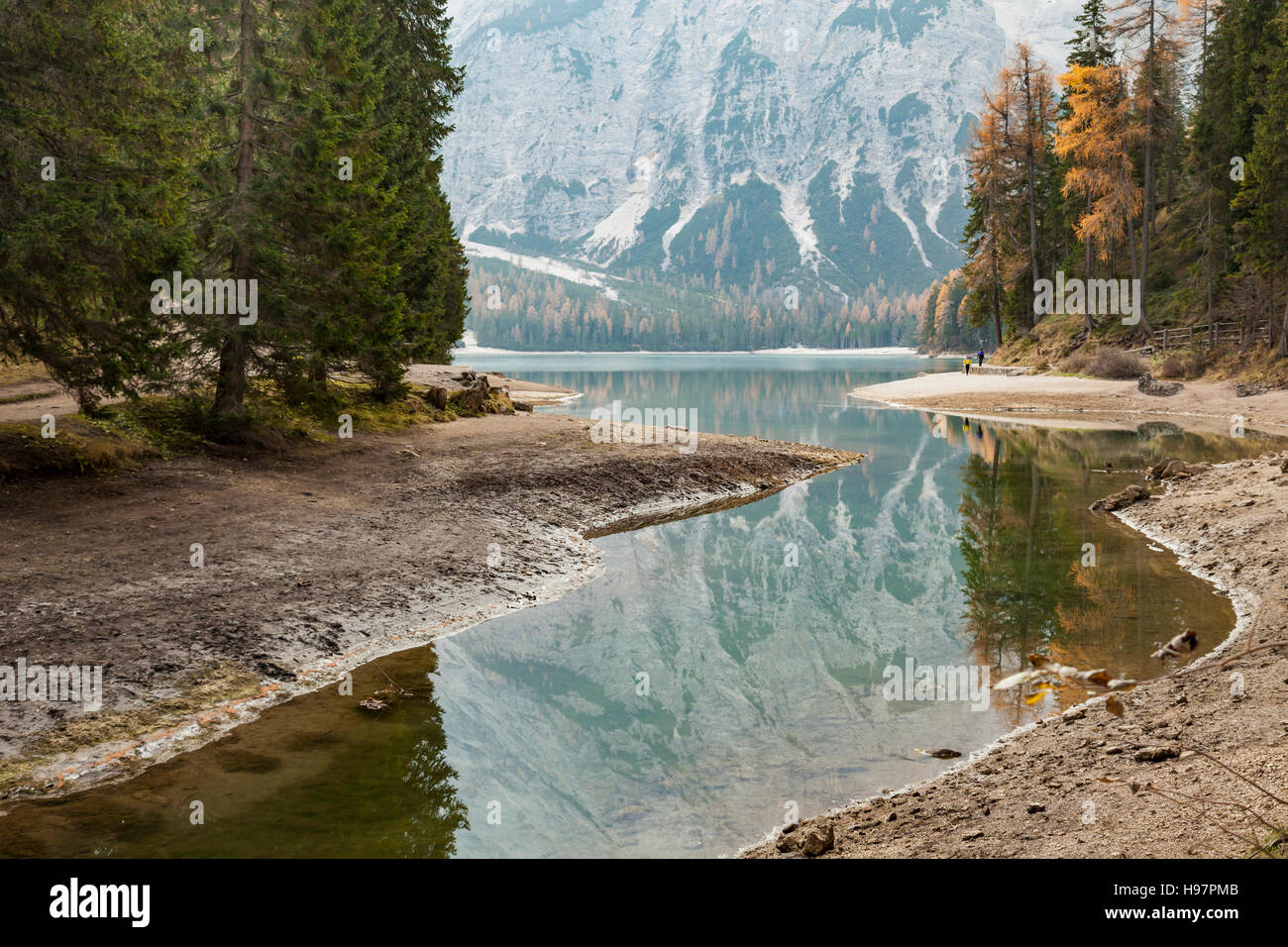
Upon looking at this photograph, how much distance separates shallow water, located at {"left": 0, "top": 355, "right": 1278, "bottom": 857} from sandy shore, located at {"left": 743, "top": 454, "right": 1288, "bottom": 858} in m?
0.67

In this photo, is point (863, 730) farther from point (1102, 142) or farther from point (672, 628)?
point (1102, 142)

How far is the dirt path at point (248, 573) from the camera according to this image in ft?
29.5

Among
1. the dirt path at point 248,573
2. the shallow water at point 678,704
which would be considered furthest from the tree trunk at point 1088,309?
the dirt path at point 248,573

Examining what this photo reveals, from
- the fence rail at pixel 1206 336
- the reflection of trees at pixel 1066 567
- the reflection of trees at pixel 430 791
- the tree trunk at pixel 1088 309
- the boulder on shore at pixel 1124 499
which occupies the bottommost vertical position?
the reflection of trees at pixel 430 791

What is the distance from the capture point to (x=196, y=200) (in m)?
18.8

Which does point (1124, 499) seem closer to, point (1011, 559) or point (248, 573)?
point (1011, 559)

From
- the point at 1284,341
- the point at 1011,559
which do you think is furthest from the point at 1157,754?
the point at 1284,341

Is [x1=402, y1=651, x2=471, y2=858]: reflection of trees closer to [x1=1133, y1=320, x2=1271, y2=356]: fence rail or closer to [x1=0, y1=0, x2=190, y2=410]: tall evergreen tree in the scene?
[x1=0, y1=0, x2=190, y2=410]: tall evergreen tree

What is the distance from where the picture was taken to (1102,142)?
171 ft

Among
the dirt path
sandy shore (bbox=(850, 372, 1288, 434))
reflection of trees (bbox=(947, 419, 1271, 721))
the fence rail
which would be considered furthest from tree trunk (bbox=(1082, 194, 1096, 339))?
the dirt path

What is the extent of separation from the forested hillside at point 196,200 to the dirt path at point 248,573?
265 centimetres

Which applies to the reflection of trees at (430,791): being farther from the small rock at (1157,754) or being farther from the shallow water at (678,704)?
the small rock at (1157,754)

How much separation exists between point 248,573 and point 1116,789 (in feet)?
37.9

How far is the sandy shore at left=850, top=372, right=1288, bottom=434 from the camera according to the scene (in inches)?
1427
